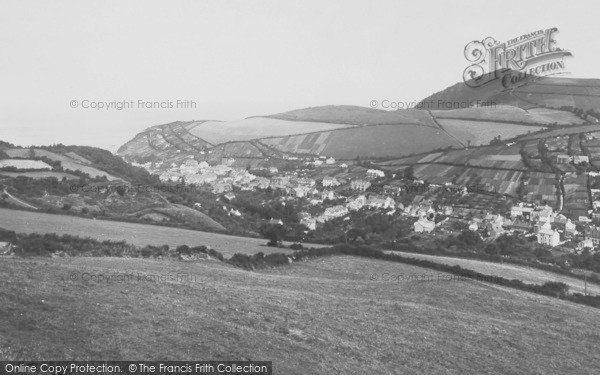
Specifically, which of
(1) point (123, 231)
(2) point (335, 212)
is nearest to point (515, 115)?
(2) point (335, 212)

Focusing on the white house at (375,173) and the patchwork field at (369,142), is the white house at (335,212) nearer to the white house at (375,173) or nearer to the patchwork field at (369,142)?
the white house at (375,173)

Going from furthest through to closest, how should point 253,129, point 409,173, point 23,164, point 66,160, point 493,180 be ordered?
point 253,129, point 409,173, point 493,180, point 66,160, point 23,164

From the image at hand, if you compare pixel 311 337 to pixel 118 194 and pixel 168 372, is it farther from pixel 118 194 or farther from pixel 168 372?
pixel 118 194

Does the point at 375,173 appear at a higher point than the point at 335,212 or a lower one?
higher

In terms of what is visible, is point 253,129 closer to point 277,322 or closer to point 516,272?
point 516,272

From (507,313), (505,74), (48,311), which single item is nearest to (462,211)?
(507,313)

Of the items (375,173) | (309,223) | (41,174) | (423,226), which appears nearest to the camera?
(41,174)
